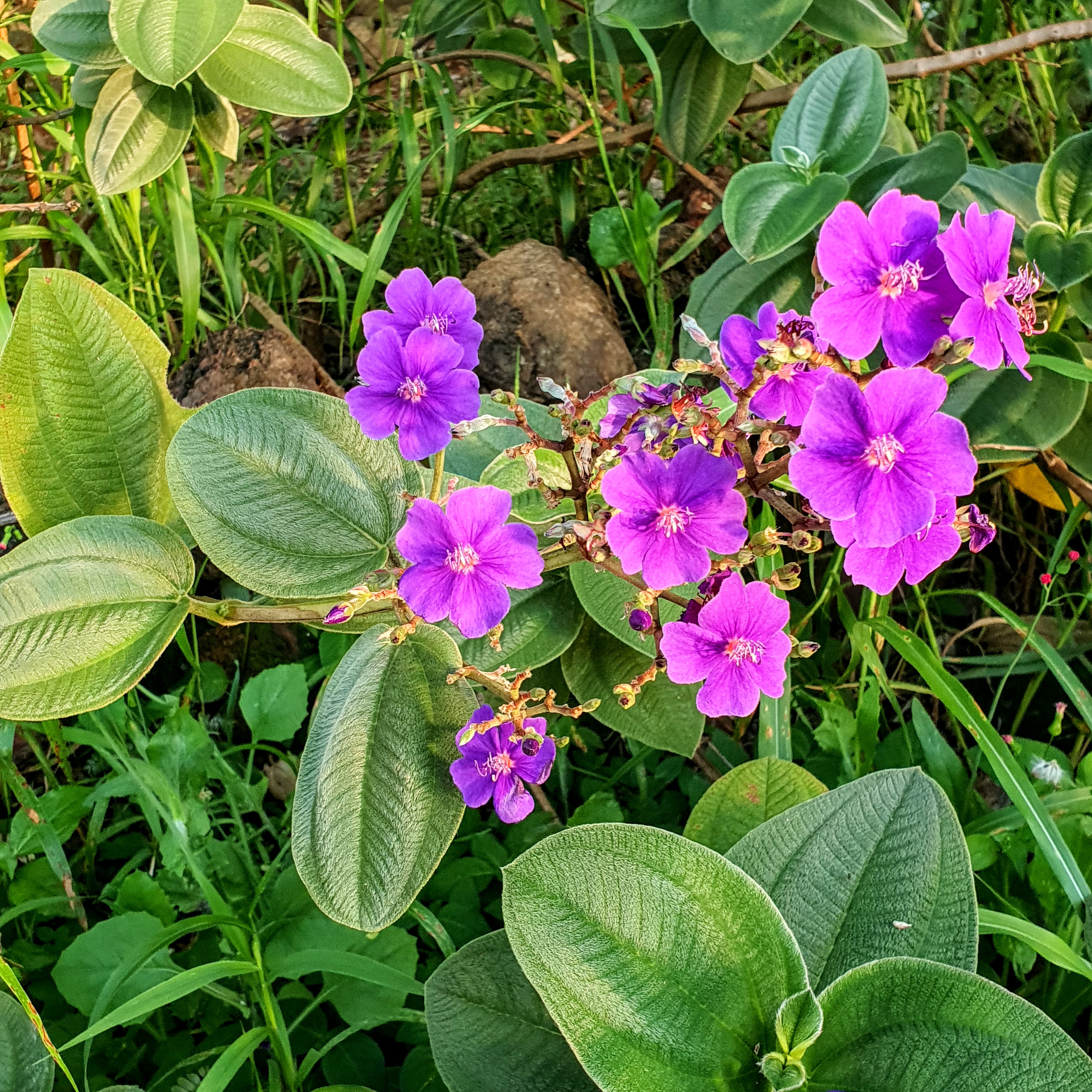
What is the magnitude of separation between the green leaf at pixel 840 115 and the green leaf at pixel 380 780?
0.94m

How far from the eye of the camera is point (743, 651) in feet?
2.72

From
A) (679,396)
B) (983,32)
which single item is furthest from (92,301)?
(983,32)

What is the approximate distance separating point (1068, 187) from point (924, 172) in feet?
0.62

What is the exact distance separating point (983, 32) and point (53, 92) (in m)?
1.92

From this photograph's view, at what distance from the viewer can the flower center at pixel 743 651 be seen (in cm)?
83

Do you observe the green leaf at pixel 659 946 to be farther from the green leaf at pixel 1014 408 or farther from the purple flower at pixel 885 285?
the green leaf at pixel 1014 408

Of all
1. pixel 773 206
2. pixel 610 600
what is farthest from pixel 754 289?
pixel 610 600

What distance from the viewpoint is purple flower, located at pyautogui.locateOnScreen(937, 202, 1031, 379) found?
2.37 ft

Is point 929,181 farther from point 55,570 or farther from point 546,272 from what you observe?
point 55,570

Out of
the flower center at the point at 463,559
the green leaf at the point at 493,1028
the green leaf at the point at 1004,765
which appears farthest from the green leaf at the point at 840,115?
the green leaf at the point at 493,1028

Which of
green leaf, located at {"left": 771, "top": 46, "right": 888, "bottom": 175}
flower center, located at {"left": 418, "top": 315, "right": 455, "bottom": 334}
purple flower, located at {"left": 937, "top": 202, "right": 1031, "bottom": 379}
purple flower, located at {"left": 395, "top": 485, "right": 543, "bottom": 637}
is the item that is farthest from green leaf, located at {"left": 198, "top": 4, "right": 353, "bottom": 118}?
purple flower, located at {"left": 937, "top": 202, "right": 1031, "bottom": 379}

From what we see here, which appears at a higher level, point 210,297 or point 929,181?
point 929,181

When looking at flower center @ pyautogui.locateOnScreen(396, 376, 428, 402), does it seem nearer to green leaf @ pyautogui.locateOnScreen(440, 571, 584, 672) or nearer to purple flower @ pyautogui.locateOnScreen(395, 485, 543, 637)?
purple flower @ pyautogui.locateOnScreen(395, 485, 543, 637)

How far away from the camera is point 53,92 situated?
195 centimetres
